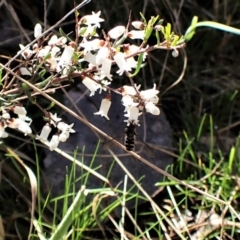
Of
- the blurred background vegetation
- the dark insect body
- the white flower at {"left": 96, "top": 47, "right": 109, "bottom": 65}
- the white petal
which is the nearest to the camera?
the white flower at {"left": 96, "top": 47, "right": 109, "bottom": 65}

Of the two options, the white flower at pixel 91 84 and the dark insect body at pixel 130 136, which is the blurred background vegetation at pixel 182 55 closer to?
the dark insect body at pixel 130 136

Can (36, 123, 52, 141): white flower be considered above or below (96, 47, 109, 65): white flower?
below

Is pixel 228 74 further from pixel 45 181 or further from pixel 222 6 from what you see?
pixel 45 181

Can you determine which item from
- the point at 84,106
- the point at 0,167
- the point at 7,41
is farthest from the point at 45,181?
the point at 7,41

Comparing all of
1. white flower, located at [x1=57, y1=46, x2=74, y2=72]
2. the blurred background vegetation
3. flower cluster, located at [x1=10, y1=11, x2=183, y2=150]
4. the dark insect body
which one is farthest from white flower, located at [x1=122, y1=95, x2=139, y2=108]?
the blurred background vegetation

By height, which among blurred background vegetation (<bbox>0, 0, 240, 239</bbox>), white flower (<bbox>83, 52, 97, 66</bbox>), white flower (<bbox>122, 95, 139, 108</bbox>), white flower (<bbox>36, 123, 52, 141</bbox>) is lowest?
blurred background vegetation (<bbox>0, 0, 240, 239</bbox>)

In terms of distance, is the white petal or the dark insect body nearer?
the white petal

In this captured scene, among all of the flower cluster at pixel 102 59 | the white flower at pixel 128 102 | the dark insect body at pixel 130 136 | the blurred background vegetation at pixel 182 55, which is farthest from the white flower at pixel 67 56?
the blurred background vegetation at pixel 182 55

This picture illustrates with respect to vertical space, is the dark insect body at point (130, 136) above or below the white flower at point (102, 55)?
below

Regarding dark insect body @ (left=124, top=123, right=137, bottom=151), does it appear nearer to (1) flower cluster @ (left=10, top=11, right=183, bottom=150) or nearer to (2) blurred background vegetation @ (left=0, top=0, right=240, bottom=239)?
(1) flower cluster @ (left=10, top=11, right=183, bottom=150)

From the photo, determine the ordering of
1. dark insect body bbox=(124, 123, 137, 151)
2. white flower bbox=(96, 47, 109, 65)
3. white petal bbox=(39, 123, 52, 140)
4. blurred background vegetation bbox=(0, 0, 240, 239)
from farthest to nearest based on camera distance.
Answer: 1. blurred background vegetation bbox=(0, 0, 240, 239)
2. dark insect body bbox=(124, 123, 137, 151)
3. white petal bbox=(39, 123, 52, 140)
4. white flower bbox=(96, 47, 109, 65)
